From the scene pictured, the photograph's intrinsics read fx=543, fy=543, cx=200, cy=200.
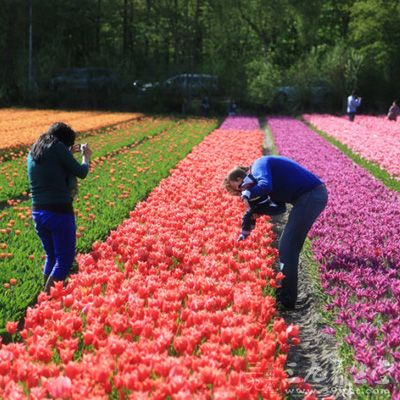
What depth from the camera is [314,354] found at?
489cm

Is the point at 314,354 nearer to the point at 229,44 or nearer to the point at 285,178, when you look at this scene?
the point at 285,178

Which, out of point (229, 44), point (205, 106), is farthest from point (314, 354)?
point (229, 44)

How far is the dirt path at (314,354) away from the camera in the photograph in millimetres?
4234

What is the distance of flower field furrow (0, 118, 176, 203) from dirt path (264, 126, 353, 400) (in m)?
6.11

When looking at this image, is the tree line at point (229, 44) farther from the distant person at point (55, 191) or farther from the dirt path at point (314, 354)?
the dirt path at point (314, 354)

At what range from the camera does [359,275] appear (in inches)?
222

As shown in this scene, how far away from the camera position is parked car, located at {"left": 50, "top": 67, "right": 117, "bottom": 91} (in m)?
44.2

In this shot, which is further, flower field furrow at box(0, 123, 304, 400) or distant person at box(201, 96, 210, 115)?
distant person at box(201, 96, 210, 115)

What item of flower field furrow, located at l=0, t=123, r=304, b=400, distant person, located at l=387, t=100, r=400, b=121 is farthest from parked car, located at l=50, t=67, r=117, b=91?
flower field furrow, located at l=0, t=123, r=304, b=400

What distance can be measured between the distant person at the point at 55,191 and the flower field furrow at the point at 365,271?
2.70 meters

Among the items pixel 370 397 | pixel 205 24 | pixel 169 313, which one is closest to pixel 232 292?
pixel 169 313

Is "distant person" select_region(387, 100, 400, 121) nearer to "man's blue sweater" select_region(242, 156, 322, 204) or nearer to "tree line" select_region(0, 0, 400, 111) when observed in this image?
"tree line" select_region(0, 0, 400, 111)

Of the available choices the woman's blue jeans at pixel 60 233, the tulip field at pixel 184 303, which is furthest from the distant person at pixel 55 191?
the tulip field at pixel 184 303

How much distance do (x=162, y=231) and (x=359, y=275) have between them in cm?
263
